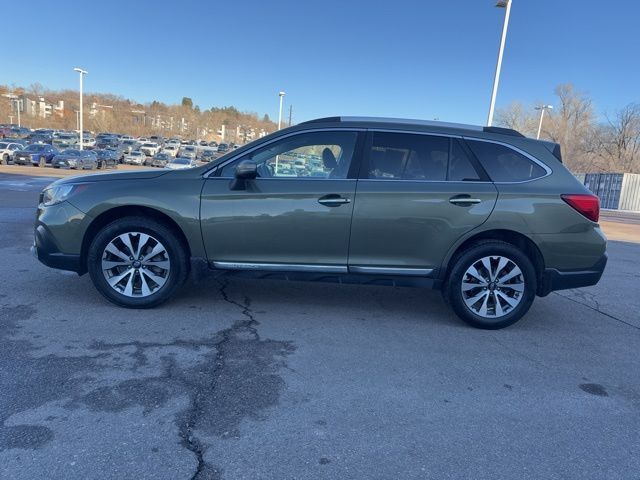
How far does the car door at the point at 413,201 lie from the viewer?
4449 mm

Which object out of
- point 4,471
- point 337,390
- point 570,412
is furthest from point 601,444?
point 4,471

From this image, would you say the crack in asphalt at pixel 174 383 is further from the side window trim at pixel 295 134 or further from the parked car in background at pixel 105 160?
the parked car in background at pixel 105 160

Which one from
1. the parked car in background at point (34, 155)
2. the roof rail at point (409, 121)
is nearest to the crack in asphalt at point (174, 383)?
the roof rail at point (409, 121)

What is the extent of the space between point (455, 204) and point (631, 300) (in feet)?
11.6

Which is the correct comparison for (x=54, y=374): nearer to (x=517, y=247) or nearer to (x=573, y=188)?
(x=517, y=247)

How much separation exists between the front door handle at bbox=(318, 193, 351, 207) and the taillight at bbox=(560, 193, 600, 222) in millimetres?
2016

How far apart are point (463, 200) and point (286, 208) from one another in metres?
1.62

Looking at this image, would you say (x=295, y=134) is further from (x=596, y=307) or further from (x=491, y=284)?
(x=596, y=307)

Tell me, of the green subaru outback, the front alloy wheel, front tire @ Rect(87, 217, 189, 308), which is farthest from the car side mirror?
the front alloy wheel

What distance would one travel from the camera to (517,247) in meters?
4.64

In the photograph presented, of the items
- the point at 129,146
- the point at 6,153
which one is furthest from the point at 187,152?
the point at 6,153

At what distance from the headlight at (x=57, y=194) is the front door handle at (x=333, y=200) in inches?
91.0

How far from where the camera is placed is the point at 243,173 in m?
4.31

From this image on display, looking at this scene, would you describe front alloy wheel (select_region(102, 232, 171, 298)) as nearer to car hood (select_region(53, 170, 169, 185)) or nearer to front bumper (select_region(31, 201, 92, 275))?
front bumper (select_region(31, 201, 92, 275))
